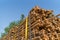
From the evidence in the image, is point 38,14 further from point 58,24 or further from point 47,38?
point 47,38

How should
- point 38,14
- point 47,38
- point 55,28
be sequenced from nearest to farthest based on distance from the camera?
point 47,38 → point 55,28 → point 38,14

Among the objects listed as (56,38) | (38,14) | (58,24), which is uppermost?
(38,14)

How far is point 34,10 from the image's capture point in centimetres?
550

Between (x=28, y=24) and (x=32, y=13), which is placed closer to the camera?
(x=28, y=24)

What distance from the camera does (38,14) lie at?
5.35 meters

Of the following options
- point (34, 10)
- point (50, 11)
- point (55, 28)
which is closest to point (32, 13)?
point (34, 10)

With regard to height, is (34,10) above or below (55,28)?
above

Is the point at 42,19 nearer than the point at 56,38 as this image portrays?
No

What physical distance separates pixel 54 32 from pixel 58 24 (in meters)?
0.43

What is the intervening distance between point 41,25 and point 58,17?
0.81m

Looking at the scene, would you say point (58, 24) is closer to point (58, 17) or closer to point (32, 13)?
point (58, 17)

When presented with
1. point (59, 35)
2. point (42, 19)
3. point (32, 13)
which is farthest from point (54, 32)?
point (32, 13)

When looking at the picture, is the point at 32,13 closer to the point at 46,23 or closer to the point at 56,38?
the point at 46,23

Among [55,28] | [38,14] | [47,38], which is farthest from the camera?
[38,14]
